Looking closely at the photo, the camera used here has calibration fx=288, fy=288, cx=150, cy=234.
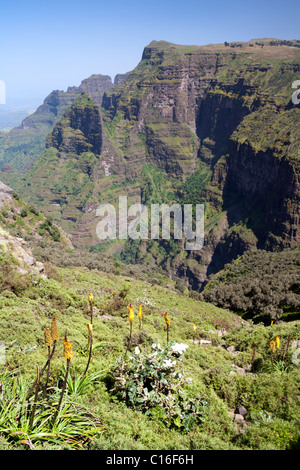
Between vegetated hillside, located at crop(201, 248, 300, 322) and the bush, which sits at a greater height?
the bush

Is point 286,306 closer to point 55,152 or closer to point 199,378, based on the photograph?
point 199,378

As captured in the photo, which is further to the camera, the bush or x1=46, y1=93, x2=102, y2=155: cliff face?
x1=46, y1=93, x2=102, y2=155: cliff face

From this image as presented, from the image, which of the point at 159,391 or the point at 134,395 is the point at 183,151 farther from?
the point at 134,395

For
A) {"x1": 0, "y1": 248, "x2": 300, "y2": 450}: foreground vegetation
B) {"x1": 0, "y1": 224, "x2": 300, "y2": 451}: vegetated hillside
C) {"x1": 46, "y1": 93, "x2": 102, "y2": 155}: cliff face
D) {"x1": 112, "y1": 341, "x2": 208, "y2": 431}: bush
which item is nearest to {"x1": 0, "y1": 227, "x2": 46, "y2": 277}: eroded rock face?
{"x1": 0, "y1": 248, "x2": 300, "y2": 450}: foreground vegetation

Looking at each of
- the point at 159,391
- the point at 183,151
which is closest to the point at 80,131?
the point at 183,151

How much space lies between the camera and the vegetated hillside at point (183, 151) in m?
85.1

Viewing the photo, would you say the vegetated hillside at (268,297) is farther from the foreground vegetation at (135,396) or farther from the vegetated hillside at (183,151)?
Result: the vegetated hillside at (183,151)

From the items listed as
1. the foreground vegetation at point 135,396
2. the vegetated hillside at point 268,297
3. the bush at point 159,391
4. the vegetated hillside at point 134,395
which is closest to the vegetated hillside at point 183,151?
the vegetated hillside at point 268,297

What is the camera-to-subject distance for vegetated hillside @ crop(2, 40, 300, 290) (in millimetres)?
85125

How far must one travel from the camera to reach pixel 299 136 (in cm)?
6506

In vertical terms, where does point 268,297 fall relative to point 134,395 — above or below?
below

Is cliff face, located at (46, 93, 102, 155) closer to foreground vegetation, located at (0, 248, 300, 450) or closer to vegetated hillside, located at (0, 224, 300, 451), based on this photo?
vegetated hillside, located at (0, 224, 300, 451)

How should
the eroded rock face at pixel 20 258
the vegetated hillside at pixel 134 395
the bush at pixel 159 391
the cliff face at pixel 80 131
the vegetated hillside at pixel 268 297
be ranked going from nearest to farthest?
the vegetated hillside at pixel 134 395
the bush at pixel 159 391
the eroded rock face at pixel 20 258
the vegetated hillside at pixel 268 297
the cliff face at pixel 80 131

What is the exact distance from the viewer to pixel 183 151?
137875mm
